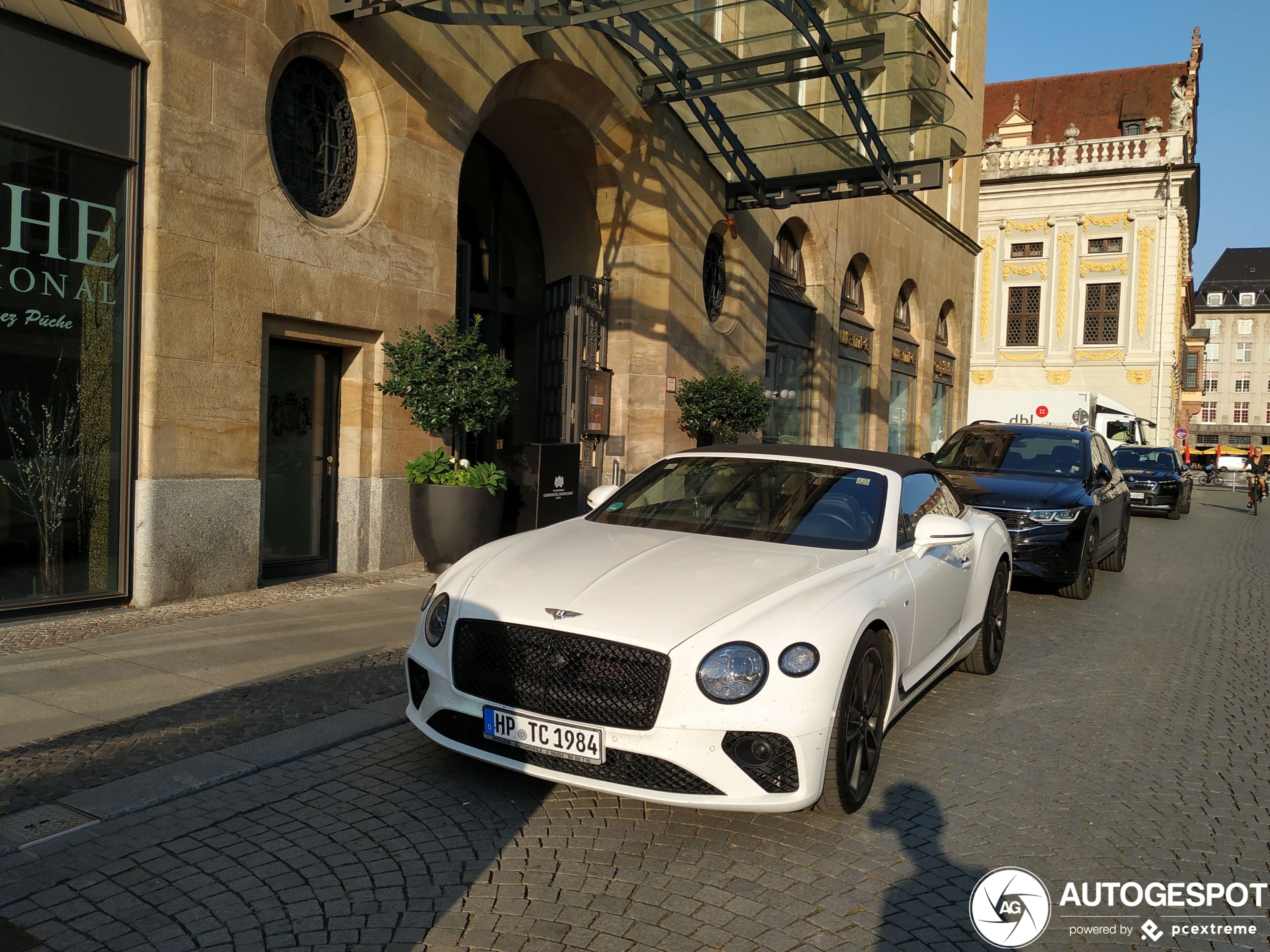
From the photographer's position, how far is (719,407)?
A: 580 inches

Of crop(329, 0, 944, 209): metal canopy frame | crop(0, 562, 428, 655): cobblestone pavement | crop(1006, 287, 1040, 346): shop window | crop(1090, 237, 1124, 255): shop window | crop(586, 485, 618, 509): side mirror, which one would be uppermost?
crop(1090, 237, 1124, 255): shop window

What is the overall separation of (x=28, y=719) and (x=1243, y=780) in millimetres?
5742

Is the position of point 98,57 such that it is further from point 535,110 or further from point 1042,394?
point 1042,394

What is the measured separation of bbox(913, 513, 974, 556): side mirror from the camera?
5.17m

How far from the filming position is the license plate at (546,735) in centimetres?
381

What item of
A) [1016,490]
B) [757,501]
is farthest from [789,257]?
[757,501]

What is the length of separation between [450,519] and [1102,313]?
49.7m

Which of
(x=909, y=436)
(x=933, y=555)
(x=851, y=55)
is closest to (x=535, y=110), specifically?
(x=851, y=55)

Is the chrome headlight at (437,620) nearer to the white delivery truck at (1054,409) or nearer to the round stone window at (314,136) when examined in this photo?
the round stone window at (314,136)

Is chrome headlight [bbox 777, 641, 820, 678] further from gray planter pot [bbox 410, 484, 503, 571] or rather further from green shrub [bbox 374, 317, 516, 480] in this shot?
green shrub [bbox 374, 317, 516, 480]

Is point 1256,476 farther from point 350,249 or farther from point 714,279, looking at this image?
point 350,249

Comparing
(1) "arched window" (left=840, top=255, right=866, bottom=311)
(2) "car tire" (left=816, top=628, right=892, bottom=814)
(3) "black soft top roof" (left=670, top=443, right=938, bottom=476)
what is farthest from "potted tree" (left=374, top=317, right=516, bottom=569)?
(1) "arched window" (left=840, top=255, right=866, bottom=311)

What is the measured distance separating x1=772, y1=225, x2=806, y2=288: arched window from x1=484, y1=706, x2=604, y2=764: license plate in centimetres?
1565

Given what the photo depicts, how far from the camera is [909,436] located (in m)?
27.0
